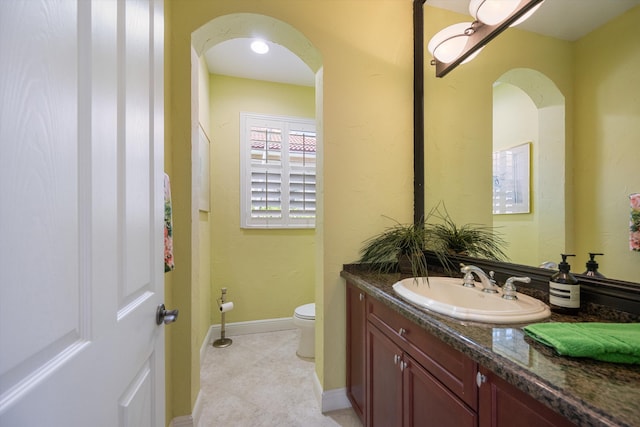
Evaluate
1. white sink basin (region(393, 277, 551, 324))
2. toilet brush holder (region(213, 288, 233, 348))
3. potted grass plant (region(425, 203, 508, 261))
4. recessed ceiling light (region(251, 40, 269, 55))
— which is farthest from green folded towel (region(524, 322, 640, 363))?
recessed ceiling light (region(251, 40, 269, 55))

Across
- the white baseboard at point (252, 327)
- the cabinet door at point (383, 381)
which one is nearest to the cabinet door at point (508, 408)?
the cabinet door at point (383, 381)

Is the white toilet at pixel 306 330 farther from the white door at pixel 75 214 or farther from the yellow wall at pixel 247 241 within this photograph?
the white door at pixel 75 214

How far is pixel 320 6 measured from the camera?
156 cm

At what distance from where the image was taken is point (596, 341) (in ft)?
1.87

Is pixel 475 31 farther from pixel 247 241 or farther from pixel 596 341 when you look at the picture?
pixel 247 241

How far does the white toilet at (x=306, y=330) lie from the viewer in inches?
83.6

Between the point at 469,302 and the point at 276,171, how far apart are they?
2.12m

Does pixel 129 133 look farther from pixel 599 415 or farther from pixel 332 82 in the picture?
pixel 332 82

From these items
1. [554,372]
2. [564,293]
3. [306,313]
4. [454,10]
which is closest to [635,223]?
[564,293]

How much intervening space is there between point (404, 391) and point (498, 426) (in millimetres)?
415

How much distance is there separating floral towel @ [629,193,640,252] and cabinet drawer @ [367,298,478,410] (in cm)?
66

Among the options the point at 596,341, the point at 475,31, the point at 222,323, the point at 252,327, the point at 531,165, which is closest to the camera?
the point at 596,341

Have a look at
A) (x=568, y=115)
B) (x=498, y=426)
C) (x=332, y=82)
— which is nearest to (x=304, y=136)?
(x=332, y=82)

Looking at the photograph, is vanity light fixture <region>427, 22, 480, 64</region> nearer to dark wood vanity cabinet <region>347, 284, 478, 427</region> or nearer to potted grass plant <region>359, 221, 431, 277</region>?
potted grass plant <region>359, 221, 431, 277</region>
